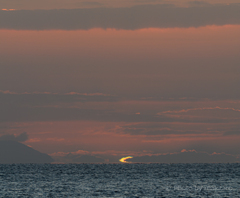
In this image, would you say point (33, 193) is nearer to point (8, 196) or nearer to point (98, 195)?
point (8, 196)

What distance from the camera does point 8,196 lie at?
8938 cm

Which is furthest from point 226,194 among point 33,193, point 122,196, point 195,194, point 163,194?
point 33,193

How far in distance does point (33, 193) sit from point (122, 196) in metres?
20.2

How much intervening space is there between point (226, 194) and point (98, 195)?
26865 mm

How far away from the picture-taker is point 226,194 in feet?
311

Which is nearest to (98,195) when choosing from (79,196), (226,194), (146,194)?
(79,196)

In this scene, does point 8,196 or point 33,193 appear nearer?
point 8,196

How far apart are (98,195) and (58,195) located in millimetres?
8219

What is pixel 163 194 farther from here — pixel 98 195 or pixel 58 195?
pixel 58 195

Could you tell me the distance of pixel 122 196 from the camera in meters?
89.3

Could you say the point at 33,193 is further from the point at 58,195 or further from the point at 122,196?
the point at 122,196

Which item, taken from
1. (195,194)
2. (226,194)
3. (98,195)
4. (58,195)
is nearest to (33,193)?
(58,195)

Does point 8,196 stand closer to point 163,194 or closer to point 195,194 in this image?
point 163,194

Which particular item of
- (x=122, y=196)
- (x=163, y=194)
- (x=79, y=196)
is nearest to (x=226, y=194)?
(x=163, y=194)
